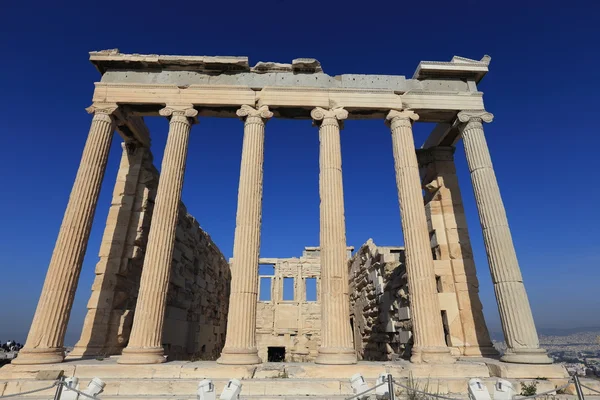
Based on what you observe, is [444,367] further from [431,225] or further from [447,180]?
[447,180]

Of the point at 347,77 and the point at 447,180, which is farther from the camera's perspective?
the point at 447,180

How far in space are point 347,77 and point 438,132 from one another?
4969 millimetres

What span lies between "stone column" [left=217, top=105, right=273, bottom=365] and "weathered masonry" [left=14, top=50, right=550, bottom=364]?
36 mm

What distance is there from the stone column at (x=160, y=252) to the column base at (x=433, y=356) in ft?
24.9

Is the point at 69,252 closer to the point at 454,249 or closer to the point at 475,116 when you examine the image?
the point at 454,249

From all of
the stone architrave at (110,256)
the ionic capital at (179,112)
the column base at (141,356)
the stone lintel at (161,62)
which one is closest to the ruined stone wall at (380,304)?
the column base at (141,356)

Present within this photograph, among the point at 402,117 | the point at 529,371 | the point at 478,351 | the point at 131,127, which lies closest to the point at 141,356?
the point at 131,127

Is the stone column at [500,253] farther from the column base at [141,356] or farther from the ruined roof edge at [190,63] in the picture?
the column base at [141,356]

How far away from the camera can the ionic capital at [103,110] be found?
13.0 meters

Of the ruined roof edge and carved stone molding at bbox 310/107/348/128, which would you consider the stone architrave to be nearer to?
the ruined roof edge

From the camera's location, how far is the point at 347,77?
14.1 metres

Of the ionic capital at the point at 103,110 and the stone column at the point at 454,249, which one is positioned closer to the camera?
the stone column at the point at 454,249

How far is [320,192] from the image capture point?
12.4 m

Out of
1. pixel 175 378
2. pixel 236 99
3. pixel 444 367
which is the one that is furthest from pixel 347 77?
pixel 175 378
